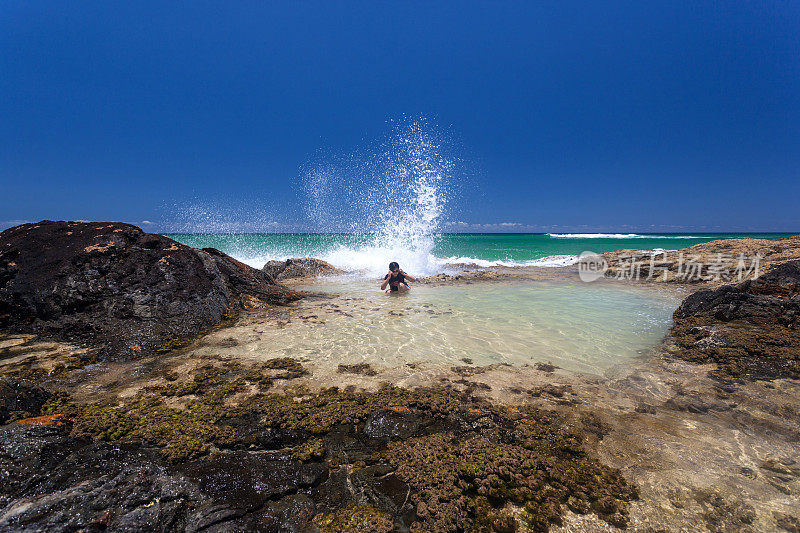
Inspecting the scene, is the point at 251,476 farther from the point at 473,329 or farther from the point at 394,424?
the point at 473,329

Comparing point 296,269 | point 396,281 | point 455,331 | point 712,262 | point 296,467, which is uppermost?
point 712,262

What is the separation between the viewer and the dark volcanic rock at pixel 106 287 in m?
5.68

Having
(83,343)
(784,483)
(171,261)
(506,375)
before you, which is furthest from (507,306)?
(83,343)

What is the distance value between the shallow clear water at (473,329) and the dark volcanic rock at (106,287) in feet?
6.08

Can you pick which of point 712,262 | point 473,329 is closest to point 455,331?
point 473,329

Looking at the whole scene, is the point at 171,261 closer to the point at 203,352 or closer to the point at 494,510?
the point at 203,352

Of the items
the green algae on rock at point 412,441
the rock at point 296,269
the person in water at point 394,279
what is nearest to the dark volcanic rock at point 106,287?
the green algae on rock at point 412,441

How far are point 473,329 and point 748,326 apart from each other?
17.3ft

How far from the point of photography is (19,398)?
123 inches

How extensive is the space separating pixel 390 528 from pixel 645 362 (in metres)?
5.23

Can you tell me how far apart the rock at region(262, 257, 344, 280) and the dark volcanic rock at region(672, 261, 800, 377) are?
14.9m

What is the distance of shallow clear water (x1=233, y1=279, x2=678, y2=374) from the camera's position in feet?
17.7

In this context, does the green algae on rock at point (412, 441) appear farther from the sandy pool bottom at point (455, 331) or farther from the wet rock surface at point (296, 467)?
the sandy pool bottom at point (455, 331)

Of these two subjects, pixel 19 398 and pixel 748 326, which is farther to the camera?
pixel 748 326
